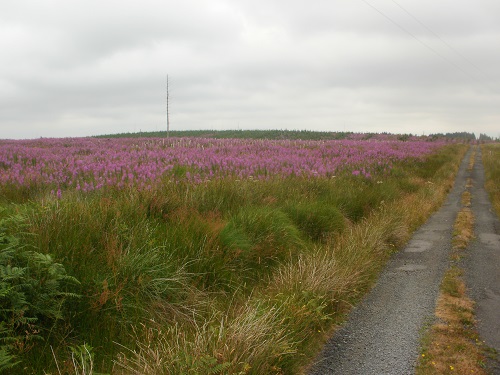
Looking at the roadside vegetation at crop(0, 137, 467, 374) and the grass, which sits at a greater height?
the roadside vegetation at crop(0, 137, 467, 374)

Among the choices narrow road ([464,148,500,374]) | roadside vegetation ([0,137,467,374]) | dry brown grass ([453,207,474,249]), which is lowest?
narrow road ([464,148,500,374])

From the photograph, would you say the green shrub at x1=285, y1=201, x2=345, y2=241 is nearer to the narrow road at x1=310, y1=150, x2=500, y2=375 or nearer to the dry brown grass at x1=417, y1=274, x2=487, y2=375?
the narrow road at x1=310, y1=150, x2=500, y2=375

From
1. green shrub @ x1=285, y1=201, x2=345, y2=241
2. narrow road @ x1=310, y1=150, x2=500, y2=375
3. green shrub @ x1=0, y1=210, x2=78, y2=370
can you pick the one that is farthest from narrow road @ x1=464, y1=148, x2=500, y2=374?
green shrub @ x1=0, y1=210, x2=78, y2=370

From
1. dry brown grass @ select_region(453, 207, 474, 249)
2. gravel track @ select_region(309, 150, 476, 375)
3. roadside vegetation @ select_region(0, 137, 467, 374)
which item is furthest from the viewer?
dry brown grass @ select_region(453, 207, 474, 249)

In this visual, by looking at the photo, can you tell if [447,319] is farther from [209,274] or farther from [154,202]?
[154,202]

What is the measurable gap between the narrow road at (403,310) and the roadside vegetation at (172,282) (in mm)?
206

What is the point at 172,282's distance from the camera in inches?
186

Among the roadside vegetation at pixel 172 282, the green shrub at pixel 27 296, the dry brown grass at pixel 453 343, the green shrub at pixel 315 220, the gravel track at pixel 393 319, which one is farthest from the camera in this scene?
the green shrub at pixel 315 220

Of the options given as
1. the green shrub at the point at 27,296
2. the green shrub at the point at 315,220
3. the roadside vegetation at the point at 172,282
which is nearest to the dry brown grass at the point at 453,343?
the roadside vegetation at the point at 172,282

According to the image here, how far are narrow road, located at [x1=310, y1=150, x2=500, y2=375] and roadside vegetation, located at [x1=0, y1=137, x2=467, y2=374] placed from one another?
0.21 m

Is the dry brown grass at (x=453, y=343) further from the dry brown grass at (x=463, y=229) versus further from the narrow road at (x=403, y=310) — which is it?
the dry brown grass at (x=463, y=229)

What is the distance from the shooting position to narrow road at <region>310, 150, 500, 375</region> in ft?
13.4


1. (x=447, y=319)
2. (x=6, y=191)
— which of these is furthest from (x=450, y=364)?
(x=6, y=191)

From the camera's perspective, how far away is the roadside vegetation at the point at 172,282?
135 inches
